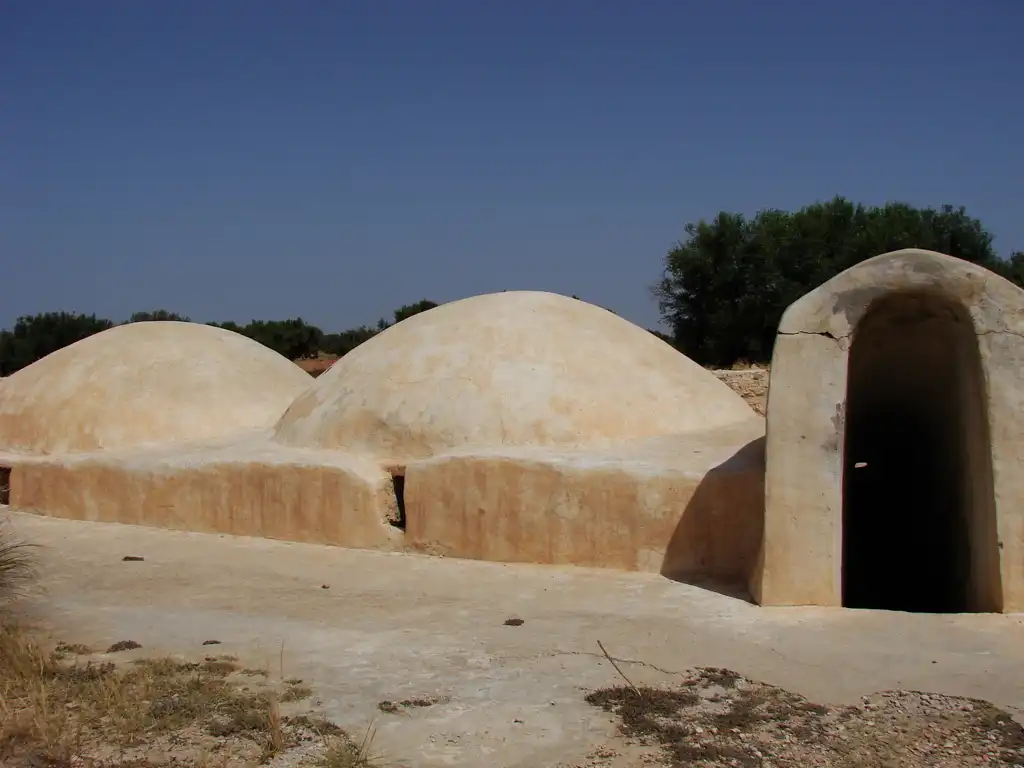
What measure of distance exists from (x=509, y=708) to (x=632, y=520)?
10.5 feet

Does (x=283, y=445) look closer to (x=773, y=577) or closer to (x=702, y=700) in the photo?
(x=773, y=577)

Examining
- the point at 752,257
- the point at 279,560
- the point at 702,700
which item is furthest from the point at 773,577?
the point at 752,257

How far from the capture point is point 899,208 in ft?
74.7

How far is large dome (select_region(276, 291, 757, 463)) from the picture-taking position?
30.8 feet

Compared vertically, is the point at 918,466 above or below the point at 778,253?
below

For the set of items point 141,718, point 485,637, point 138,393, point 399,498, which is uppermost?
point 138,393

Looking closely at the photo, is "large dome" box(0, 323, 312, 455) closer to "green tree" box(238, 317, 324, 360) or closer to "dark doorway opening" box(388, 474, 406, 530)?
"dark doorway opening" box(388, 474, 406, 530)

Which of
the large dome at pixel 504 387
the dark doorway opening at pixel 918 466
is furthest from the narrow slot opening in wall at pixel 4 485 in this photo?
the dark doorway opening at pixel 918 466

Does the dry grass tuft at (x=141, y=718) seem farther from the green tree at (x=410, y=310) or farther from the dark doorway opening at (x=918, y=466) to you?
the green tree at (x=410, y=310)

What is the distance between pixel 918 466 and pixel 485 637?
5018 millimetres

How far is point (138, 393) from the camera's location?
487 inches

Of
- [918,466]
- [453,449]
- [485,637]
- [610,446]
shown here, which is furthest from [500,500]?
[918,466]

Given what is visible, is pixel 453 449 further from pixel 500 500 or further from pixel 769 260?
pixel 769 260

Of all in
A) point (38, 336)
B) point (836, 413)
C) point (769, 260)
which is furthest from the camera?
point (38, 336)
